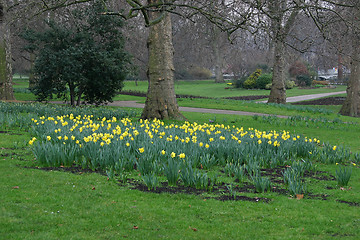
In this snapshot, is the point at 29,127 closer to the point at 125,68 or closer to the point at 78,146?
the point at 78,146

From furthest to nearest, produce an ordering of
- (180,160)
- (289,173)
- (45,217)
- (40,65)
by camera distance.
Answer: (40,65) < (180,160) < (289,173) < (45,217)

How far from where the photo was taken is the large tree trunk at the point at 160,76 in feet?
41.5

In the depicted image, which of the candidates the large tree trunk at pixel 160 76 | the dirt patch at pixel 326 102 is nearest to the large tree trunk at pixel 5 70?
the large tree trunk at pixel 160 76

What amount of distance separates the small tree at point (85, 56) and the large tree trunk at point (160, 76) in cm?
456

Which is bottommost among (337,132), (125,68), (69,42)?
(337,132)

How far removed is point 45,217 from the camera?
4188mm

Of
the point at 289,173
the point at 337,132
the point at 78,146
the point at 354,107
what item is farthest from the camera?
the point at 354,107

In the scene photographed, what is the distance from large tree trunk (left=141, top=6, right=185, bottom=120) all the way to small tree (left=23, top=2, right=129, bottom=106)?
4.56m

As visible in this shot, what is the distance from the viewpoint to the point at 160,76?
12680 mm

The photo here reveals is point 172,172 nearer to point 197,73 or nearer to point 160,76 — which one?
point 160,76

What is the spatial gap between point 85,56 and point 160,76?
5649 millimetres

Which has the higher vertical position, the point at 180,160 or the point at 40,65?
the point at 40,65

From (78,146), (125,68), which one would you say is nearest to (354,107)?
(125,68)

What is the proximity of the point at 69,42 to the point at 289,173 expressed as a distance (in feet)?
46.0
